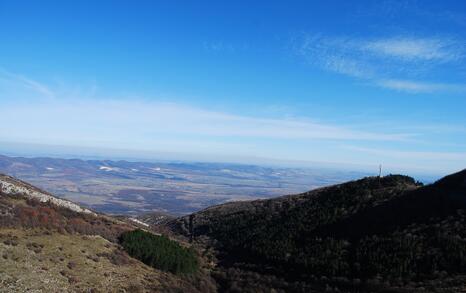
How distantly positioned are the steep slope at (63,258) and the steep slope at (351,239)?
9095mm

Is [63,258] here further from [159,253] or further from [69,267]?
[159,253]

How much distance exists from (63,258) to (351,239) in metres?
33.9

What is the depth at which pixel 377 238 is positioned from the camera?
4916cm

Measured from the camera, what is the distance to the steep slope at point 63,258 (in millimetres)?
28734

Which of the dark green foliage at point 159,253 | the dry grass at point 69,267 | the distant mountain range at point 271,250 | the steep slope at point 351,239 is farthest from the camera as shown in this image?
the steep slope at point 351,239

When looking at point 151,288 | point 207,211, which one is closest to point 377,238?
point 151,288

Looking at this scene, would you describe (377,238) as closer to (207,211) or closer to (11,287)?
(11,287)

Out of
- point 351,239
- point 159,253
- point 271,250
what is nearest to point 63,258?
point 159,253

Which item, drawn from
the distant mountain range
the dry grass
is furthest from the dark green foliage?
the dry grass

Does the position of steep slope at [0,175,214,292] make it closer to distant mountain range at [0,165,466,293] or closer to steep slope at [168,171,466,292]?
distant mountain range at [0,165,466,293]

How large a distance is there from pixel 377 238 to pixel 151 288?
92.4ft

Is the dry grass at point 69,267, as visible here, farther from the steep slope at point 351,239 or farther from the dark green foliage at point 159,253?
the steep slope at point 351,239

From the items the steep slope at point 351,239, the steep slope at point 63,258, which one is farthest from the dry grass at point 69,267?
the steep slope at point 351,239

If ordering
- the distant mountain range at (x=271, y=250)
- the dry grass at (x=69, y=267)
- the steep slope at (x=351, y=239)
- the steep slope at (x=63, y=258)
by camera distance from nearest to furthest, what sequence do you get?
the dry grass at (x=69, y=267) < the steep slope at (x=63, y=258) < the distant mountain range at (x=271, y=250) < the steep slope at (x=351, y=239)
